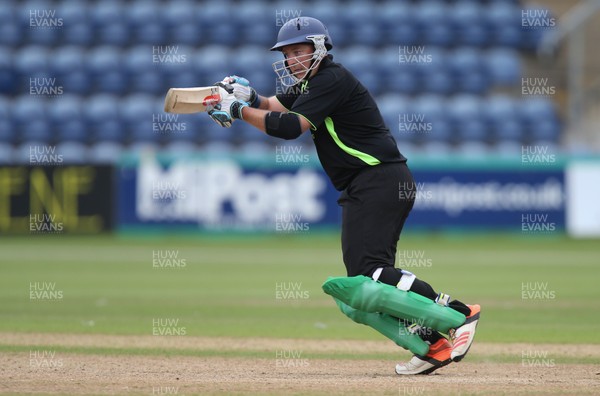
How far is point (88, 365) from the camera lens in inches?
324

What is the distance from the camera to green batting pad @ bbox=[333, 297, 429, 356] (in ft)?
24.9

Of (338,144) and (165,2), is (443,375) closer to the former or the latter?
(338,144)

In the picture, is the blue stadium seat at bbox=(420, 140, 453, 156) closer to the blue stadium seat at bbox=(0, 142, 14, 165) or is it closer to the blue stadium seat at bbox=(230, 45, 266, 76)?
the blue stadium seat at bbox=(230, 45, 266, 76)

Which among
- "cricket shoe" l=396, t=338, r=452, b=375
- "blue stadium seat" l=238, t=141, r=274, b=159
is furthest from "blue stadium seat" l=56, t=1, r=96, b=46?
"cricket shoe" l=396, t=338, r=452, b=375

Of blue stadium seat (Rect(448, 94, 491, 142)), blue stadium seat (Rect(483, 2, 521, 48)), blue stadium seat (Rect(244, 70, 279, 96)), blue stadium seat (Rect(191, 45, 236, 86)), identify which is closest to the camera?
blue stadium seat (Rect(244, 70, 279, 96))

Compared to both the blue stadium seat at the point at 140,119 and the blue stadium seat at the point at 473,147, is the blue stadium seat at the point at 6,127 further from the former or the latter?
the blue stadium seat at the point at 473,147

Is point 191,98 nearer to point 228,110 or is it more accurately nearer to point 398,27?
point 228,110

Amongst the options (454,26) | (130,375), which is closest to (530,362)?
(130,375)

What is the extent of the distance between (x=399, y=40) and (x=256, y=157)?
696cm

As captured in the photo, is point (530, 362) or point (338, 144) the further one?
point (530, 362)

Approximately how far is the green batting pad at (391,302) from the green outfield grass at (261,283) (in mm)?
2925

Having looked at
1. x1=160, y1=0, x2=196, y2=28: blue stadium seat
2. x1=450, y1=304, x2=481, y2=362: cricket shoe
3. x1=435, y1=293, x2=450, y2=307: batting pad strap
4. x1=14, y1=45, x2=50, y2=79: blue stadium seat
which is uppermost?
x1=160, y1=0, x2=196, y2=28: blue stadium seat

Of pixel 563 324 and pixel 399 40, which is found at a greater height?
pixel 399 40

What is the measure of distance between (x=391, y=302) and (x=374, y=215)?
0.63 metres
